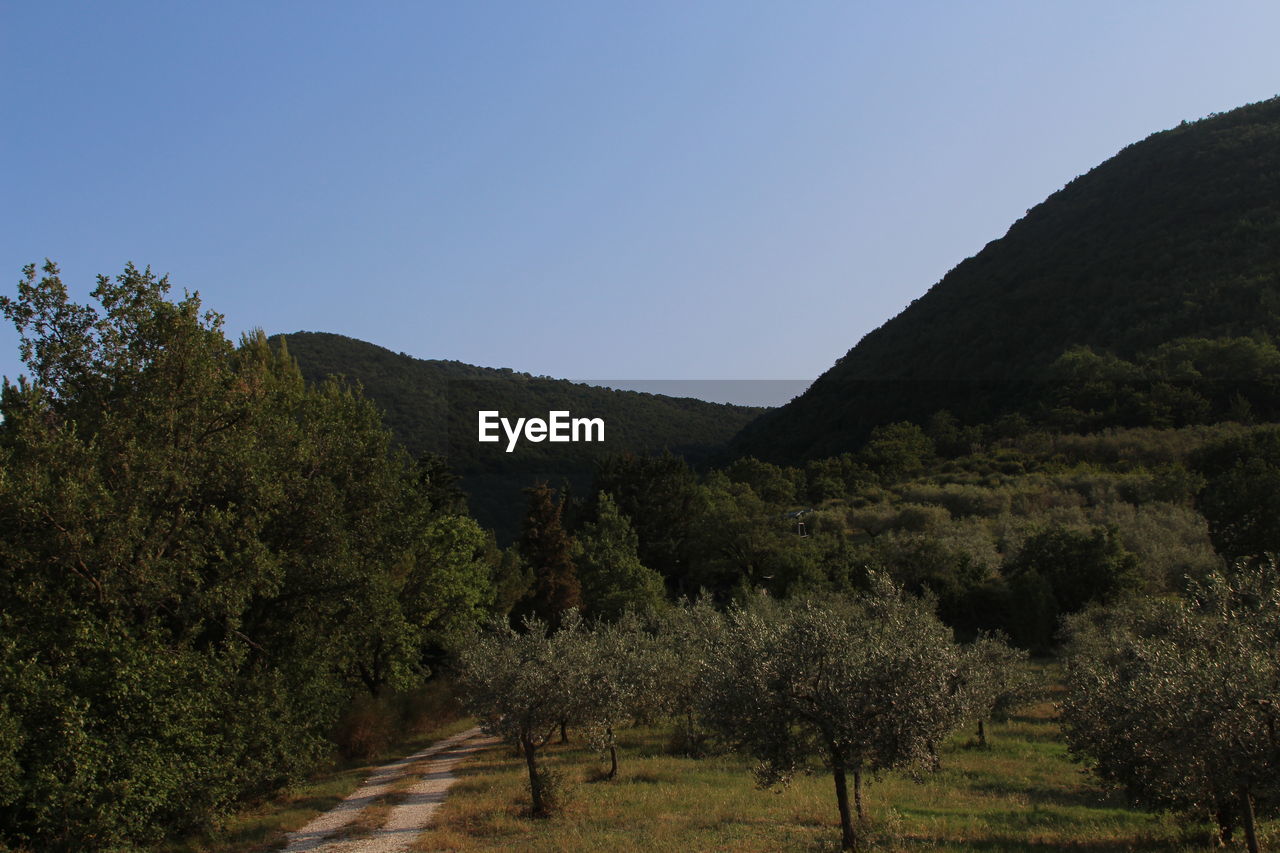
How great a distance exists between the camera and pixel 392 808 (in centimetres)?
2236

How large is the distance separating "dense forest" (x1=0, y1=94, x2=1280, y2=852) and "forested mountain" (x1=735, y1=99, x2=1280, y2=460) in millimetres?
7354

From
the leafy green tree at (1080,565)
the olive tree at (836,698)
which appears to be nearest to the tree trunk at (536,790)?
the olive tree at (836,698)

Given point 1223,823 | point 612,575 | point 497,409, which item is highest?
point 497,409

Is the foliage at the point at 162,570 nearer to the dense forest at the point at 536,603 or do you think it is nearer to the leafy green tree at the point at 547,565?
the dense forest at the point at 536,603

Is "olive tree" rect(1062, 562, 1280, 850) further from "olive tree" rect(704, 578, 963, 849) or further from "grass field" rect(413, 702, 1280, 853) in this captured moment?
"olive tree" rect(704, 578, 963, 849)

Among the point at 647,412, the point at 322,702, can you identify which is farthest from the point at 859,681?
the point at 647,412

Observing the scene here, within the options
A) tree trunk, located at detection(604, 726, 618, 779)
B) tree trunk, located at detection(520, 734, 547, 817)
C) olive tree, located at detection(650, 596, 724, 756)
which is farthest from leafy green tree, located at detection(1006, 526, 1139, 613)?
tree trunk, located at detection(520, 734, 547, 817)

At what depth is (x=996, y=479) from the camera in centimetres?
7712

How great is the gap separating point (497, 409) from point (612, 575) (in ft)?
156

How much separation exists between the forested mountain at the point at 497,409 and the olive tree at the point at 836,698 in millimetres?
64188

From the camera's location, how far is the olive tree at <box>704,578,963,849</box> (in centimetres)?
1505

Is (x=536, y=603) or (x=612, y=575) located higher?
(x=612, y=575)

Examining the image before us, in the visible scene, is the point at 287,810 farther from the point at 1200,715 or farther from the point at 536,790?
the point at 1200,715

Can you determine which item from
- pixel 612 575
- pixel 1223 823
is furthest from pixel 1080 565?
pixel 1223 823
